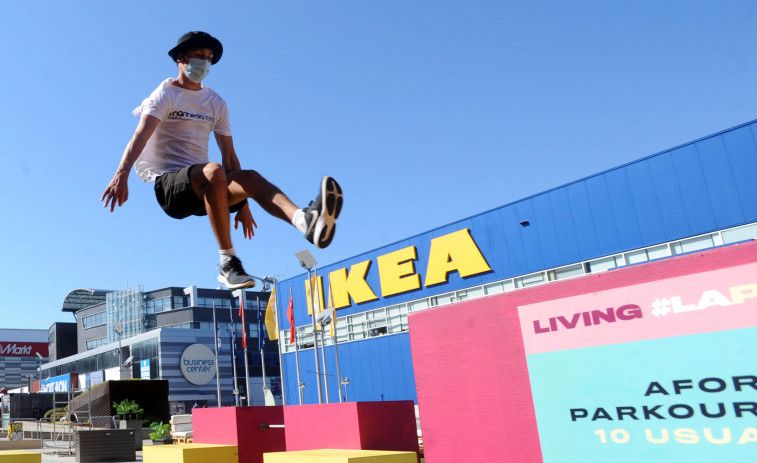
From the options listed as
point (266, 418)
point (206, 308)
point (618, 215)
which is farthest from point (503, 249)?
point (206, 308)

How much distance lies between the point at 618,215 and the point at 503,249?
4.88m

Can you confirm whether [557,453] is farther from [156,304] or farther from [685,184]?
[156,304]

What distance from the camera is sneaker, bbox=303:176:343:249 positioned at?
136 inches

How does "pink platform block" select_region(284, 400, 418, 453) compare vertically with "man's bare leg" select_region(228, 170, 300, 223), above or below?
below

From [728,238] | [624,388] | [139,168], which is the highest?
[728,238]

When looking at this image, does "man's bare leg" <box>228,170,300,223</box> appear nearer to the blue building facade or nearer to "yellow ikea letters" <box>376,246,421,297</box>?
the blue building facade

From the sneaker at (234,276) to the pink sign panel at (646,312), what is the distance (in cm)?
341

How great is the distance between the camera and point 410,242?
1113 inches

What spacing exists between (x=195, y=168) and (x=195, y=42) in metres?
0.84

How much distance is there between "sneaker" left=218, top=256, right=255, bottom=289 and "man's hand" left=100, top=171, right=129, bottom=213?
79 centimetres

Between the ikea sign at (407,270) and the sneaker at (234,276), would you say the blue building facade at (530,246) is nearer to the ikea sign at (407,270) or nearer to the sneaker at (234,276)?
the ikea sign at (407,270)

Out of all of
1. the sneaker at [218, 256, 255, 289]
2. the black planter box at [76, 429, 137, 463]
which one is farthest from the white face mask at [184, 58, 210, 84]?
the black planter box at [76, 429, 137, 463]

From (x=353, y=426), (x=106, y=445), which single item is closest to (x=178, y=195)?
(x=353, y=426)

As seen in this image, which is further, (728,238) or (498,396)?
(728,238)
